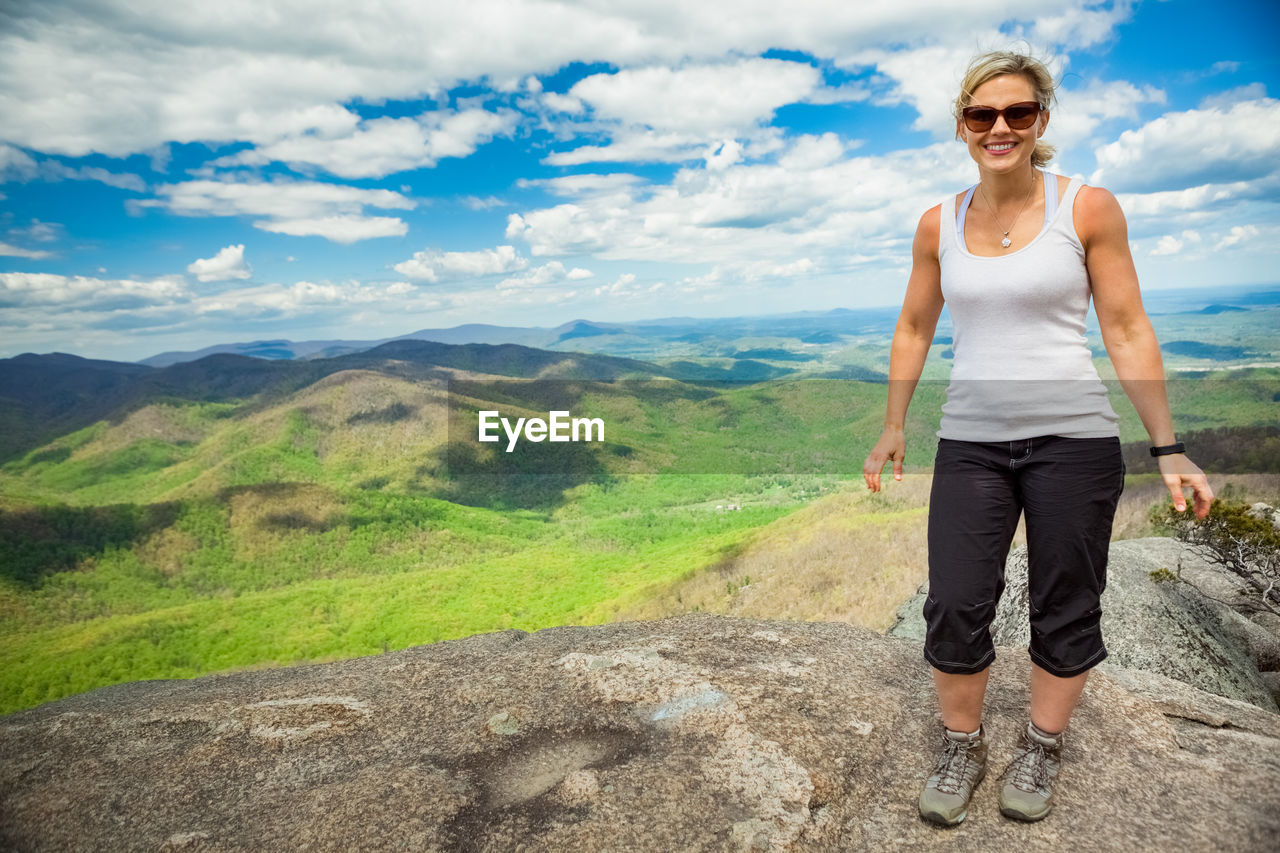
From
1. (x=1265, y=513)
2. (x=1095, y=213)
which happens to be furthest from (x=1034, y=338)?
(x=1265, y=513)

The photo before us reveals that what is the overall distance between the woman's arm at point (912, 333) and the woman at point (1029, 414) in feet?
0.12

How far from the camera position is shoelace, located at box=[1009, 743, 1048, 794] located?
160 inches

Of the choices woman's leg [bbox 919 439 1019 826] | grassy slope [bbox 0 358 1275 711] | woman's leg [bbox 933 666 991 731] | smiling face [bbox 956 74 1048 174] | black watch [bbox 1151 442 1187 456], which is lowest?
grassy slope [bbox 0 358 1275 711]

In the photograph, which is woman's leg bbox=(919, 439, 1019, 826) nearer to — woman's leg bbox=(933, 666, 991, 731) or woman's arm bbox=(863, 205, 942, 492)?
woman's leg bbox=(933, 666, 991, 731)

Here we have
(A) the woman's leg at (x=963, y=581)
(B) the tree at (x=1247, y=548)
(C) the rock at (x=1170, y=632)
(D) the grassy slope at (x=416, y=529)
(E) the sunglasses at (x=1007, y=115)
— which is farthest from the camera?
(D) the grassy slope at (x=416, y=529)

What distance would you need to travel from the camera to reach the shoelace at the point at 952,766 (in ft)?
13.4

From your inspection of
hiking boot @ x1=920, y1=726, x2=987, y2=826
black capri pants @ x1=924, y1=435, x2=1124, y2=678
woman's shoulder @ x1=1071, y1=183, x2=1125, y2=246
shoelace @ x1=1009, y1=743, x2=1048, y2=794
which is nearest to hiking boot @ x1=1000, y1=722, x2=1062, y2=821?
shoelace @ x1=1009, y1=743, x2=1048, y2=794

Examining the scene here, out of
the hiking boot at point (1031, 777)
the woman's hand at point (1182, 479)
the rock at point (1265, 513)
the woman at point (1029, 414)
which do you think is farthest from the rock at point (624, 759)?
the rock at point (1265, 513)

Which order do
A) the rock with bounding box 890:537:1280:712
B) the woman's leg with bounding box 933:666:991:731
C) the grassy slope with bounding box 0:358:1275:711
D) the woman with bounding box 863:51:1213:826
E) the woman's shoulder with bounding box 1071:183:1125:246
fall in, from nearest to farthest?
the woman's shoulder with bounding box 1071:183:1125:246 → the woman with bounding box 863:51:1213:826 → the woman's leg with bounding box 933:666:991:731 → the rock with bounding box 890:537:1280:712 → the grassy slope with bounding box 0:358:1275:711

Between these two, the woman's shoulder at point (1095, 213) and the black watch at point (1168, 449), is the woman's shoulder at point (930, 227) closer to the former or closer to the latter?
the woman's shoulder at point (1095, 213)

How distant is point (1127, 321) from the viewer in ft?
12.0

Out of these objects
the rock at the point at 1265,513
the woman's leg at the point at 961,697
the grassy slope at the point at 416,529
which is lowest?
the grassy slope at the point at 416,529

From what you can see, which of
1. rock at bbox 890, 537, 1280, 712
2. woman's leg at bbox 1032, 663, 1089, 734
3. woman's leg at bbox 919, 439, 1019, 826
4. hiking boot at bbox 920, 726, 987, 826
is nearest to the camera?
woman's leg at bbox 919, 439, 1019, 826

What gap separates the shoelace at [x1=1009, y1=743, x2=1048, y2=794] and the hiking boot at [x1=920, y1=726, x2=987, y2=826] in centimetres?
19
